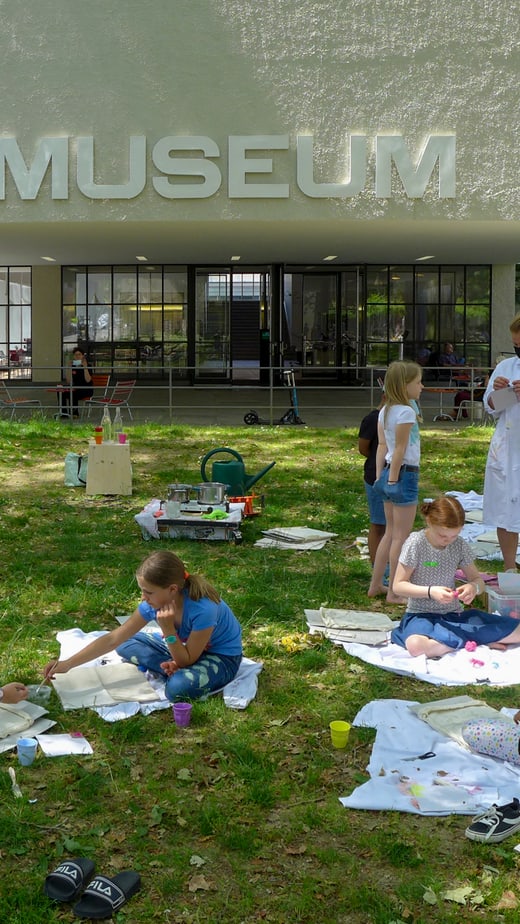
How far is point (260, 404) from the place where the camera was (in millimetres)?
20891

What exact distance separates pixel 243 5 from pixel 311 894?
14.9m

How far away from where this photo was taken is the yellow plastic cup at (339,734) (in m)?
4.29

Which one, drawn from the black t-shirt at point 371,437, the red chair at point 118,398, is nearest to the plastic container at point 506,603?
the black t-shirt at point 371,437

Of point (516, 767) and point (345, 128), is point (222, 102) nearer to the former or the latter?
point (345, 128)

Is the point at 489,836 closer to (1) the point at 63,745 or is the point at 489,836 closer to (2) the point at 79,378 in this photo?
(1) the point at 63,745

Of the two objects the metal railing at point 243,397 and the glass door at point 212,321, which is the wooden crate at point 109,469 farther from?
the glass door at point 212,321

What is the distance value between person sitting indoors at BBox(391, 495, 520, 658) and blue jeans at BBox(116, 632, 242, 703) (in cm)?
114

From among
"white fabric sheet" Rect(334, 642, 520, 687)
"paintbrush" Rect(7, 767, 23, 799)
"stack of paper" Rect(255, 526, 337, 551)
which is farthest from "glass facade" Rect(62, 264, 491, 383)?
"paintbrush" Rect(7, 767, 23, 799)

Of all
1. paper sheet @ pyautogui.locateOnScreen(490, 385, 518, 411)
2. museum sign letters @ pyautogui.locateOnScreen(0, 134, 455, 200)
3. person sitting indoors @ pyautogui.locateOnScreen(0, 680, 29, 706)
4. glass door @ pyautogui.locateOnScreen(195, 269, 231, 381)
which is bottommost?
person sitting indoors @ pyautogui.locateOnScreen(0, 680, 29, 706)

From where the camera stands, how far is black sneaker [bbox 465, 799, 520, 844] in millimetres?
3486

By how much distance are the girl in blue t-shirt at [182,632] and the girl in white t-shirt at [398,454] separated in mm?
1662

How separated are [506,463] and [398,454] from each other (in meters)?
1.04

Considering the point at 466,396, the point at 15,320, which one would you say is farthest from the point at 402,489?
the point at 15,320

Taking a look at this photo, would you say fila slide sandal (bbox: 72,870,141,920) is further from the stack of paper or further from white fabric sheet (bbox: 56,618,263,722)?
the stack of paper
